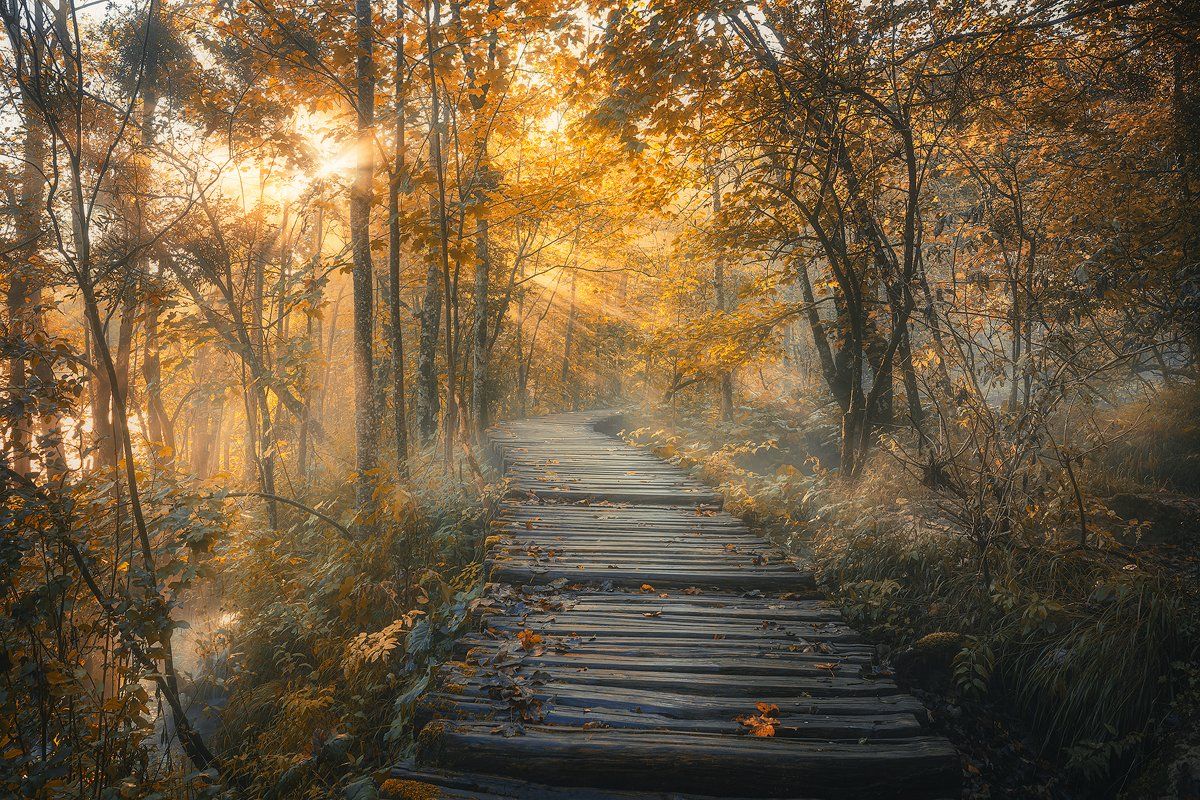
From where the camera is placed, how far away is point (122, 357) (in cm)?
1115

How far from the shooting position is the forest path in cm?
302

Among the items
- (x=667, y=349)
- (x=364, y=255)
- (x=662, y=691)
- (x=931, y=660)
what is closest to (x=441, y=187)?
Result: (x=364, y=255)

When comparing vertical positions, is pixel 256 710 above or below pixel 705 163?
below

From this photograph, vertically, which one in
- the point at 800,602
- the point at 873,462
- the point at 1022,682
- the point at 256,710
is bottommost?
the point at 256,710

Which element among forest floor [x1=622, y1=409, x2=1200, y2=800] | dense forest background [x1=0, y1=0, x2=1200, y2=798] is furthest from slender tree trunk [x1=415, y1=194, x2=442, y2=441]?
forest floor [x1=622, y1=409, x2=1200, y2=800]

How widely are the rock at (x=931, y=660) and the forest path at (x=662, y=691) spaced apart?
71 cm

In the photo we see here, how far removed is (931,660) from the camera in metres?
4.66

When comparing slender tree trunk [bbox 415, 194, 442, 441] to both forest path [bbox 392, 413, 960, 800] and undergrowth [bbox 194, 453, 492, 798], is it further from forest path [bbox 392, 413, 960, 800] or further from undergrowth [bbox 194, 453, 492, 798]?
forest path [bbox 392, 413, 960, 800]

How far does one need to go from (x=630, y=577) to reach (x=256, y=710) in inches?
167

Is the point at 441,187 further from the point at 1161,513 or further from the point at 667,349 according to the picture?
the point at 1161,513

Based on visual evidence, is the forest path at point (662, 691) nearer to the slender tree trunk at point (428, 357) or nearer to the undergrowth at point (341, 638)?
the undergrowth at point (341, 638)

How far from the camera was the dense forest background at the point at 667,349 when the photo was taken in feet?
13.0

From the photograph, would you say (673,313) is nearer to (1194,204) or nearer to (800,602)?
(1194,204)

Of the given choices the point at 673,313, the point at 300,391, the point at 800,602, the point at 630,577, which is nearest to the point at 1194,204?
the point at 800,602
